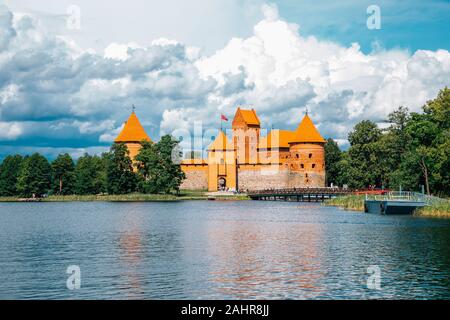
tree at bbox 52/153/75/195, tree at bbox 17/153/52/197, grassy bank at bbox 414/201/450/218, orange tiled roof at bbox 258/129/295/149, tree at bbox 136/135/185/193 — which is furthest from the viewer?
orange tiled roof at bbox 258/129/295/149

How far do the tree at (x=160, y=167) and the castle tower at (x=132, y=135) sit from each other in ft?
51.5

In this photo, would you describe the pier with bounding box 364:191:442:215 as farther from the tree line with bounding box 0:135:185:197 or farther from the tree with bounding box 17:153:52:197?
the tree with bounding box 17:153:52:197

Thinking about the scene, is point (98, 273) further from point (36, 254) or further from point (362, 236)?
point (362, 236)

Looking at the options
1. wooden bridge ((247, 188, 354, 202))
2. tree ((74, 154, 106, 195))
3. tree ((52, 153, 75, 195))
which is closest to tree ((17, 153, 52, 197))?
tree ((52, 153, 75, 195))

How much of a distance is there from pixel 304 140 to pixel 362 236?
53888 mm

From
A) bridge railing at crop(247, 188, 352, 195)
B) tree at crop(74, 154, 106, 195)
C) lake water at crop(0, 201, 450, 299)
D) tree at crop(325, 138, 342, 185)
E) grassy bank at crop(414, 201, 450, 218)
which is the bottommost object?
lake water at crop(0, 201, 450, 299)

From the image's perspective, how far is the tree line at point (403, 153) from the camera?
132 ft

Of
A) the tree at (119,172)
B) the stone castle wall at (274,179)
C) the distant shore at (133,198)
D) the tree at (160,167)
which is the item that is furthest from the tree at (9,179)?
the stone castle wall at (274,179)

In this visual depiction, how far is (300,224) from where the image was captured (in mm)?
33750

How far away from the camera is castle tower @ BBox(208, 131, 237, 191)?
84125 millimetres

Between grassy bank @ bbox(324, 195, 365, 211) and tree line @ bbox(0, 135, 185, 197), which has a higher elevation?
tree line @ bbox(0, 135, 185, 197)

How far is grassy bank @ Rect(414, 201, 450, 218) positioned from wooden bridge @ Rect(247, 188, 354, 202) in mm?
23803

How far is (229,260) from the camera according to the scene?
19.7 m

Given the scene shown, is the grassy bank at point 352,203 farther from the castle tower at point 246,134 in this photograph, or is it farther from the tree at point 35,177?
the tree at point 35,177
